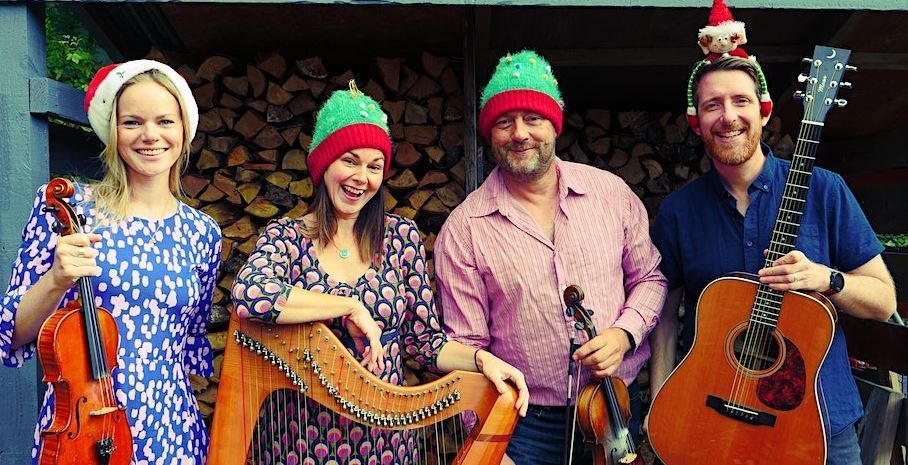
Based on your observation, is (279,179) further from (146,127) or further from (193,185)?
(146,127)

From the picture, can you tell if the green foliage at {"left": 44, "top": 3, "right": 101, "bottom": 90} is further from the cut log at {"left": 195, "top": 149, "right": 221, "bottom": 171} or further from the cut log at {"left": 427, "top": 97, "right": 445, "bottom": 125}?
the cut log at {"left": 427, "top": 97, "right": 445, "bottom": 125}

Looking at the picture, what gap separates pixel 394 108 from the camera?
372cm

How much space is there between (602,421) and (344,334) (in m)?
0.81

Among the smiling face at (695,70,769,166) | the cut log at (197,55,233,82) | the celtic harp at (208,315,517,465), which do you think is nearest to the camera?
the celtic harp at (208,315,517,465)

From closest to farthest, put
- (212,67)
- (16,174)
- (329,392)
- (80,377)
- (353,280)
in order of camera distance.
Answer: (80,377), (329,392), (353,280), (16,174), (212,67)

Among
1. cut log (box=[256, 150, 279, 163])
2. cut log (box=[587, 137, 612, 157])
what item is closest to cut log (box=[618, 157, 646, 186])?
cut log (box=[587, 137, 612, 157])

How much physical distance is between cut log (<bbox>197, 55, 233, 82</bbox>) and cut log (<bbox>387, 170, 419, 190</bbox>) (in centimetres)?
110

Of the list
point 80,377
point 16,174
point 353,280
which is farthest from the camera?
point 16,174

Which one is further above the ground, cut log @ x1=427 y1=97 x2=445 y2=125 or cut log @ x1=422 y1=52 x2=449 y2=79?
cut log @ x1=422 y1=52 x2=449 y2=79

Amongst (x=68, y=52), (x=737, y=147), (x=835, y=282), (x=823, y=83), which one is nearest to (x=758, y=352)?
(x=835, y=282)

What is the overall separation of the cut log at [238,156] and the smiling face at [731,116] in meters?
2.50

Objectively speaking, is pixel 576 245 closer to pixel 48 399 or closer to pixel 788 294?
pixel 788 294

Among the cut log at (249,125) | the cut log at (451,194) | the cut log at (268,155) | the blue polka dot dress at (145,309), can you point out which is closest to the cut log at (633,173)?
the cut log at (451,194)

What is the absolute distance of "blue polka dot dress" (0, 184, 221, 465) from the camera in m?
1.74
